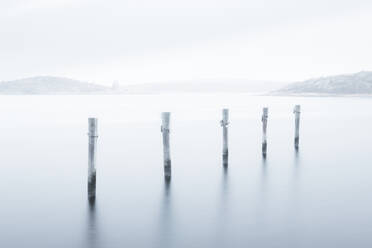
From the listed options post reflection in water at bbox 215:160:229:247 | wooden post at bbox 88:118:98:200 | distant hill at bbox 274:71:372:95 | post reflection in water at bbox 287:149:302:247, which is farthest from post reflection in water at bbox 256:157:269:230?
distant hill at bbox 274:71:372:95

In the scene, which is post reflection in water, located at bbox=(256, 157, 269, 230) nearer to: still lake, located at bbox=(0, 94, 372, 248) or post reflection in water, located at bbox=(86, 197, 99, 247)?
still lake, located at bbox=(0, 94, 372, 248)

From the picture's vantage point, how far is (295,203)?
1513cm

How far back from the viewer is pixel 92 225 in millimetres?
12438

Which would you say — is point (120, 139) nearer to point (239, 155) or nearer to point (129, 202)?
point (239, 155)

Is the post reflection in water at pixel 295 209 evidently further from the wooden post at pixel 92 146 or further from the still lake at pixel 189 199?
the wooden post at pixel 92 146

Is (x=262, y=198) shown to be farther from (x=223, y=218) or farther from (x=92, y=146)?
(x=92, y=146)

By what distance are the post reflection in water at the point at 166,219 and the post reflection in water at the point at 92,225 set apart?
67.0 inches

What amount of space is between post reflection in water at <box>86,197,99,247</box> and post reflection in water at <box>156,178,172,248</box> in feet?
5.58

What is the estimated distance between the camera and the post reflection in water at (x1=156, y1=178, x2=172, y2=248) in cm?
1141

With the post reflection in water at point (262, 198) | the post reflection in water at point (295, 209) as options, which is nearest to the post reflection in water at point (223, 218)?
the post reflection in water at point (262, 198)

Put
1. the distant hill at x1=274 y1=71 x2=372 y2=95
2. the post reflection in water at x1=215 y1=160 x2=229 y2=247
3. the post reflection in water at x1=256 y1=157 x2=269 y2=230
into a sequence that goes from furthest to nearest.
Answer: the distant hill at x1=274 y1=71 x2=372 y2=95
the post reflection in water at x1=256 y1=157 x2=269 y2=230
the post reflection in water at x1=215 y1=160 x2=229 y2=247

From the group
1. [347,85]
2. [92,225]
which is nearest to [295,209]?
[92,225]

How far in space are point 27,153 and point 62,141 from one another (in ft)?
23.3

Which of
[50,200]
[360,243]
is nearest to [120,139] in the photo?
[50,200]
